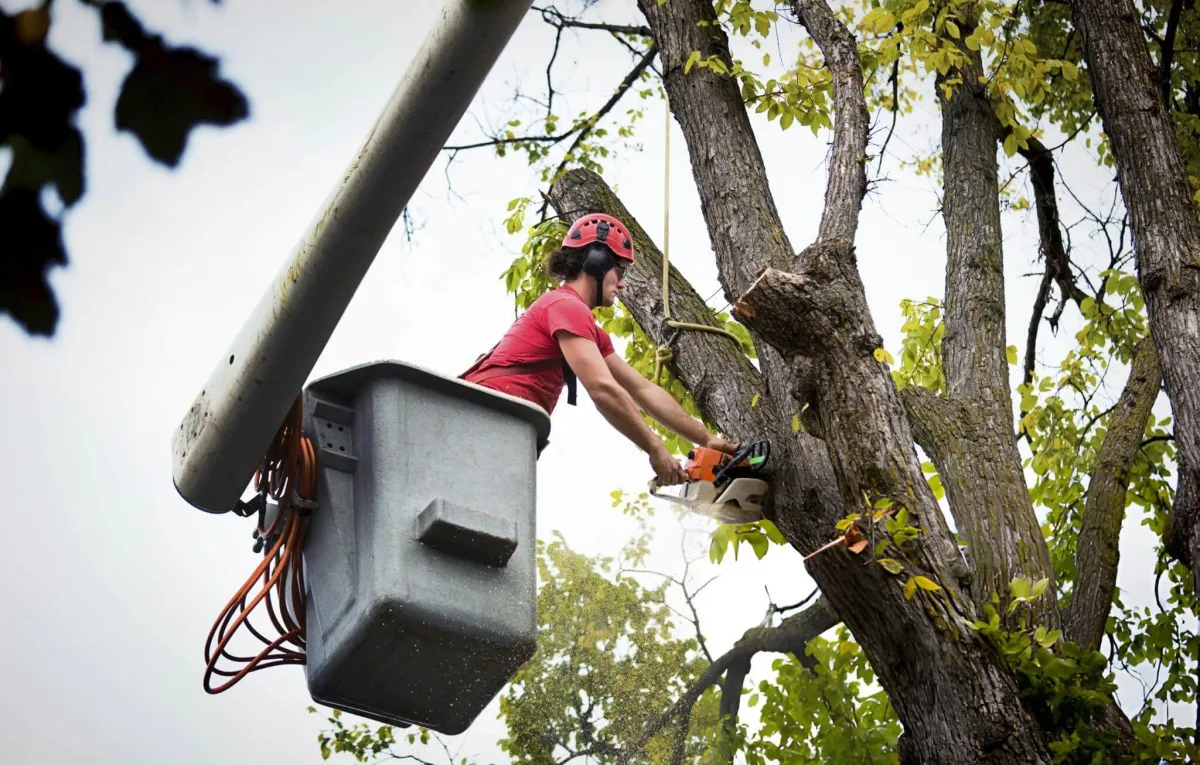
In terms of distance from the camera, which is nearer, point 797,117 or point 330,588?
point 330,588

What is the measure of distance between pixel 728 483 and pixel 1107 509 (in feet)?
5.41

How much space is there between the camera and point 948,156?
633 centimetres

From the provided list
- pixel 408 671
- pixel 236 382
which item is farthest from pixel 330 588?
pixel 236 382

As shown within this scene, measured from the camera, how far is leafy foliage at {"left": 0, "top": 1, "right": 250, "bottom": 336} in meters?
1.32

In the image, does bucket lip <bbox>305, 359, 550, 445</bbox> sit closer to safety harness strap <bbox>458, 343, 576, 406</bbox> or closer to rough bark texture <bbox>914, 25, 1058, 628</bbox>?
safety harness strap <bbox>458, 343, 576, 406</bbox>

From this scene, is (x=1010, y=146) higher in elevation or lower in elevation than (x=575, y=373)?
higher

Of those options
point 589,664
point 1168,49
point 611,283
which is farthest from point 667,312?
point 589,664

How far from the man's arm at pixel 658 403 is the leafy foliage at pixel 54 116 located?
3562mm

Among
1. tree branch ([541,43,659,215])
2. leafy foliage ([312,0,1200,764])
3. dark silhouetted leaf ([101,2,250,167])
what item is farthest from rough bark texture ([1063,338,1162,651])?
dark silhouetted leaf ([101,2,250,167])

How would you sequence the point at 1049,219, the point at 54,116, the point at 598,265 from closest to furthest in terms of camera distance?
1. the point at 54,116
2. the point at 598,265
3. the point at 1049,219

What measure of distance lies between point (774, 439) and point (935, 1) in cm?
239

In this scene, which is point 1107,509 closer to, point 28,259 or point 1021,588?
point 1021,588

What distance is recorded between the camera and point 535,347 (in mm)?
4492

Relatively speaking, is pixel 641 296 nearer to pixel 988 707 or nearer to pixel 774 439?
pixel 774 439
